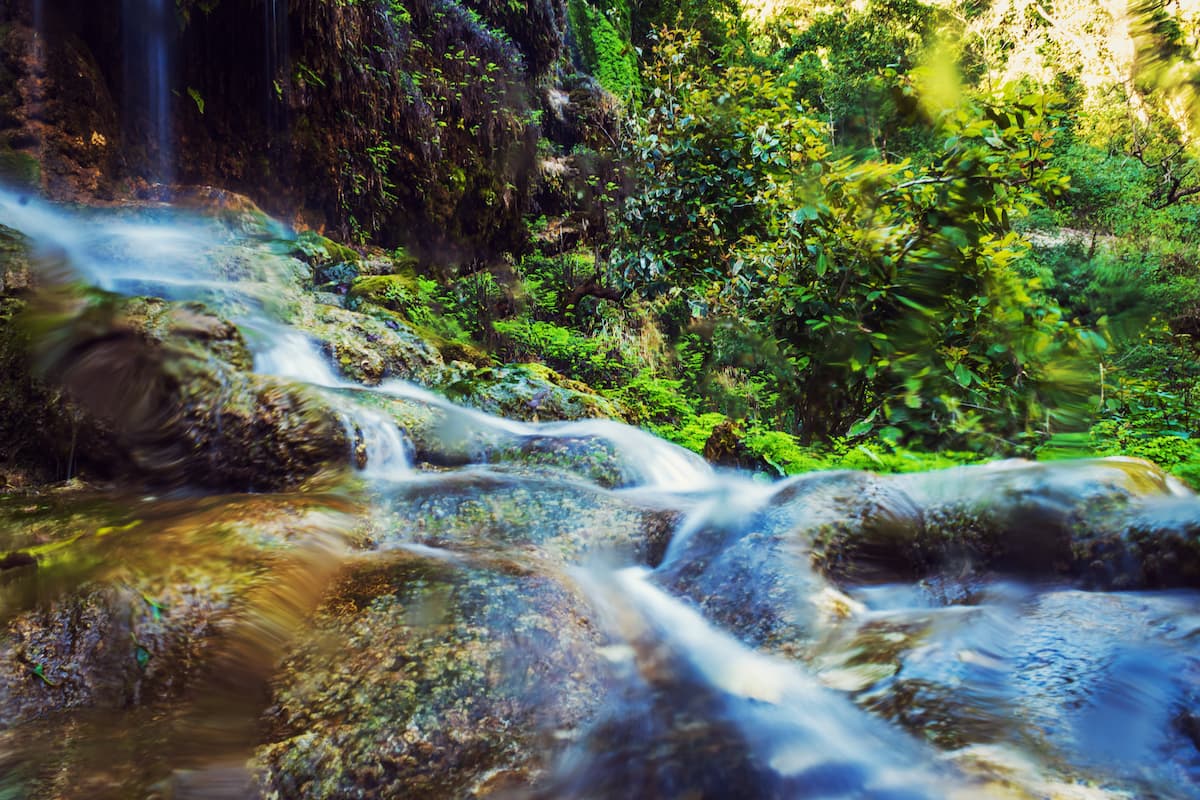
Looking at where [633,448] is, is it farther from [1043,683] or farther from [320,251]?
[320,251]

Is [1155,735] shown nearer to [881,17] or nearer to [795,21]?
[881,17]

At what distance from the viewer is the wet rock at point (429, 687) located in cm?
191

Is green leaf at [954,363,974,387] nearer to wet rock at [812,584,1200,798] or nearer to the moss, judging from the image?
wet rock at [812,584,1200,798]

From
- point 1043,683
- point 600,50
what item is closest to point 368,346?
point 1043,683

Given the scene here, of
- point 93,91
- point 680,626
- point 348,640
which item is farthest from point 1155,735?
point 93,91

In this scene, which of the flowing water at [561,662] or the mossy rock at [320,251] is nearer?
the flowing water at [561,662]

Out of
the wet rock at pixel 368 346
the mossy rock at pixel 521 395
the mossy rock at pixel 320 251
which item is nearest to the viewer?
the mossy rock at pixel 521 395

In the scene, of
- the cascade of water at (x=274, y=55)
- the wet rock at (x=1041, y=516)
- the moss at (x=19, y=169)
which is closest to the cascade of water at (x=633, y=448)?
the wet rock at (x=1041, y=516)

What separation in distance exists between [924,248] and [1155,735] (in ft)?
9.81

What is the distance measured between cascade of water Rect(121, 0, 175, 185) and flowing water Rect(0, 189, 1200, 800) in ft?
19.9

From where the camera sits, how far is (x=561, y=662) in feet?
7.86

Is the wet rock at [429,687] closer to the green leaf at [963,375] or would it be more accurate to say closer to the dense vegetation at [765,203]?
Result: the dense vegetation at [765,203]

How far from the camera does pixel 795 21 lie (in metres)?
19.2

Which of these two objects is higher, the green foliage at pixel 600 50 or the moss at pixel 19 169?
the green foliage at pixel 600 50
